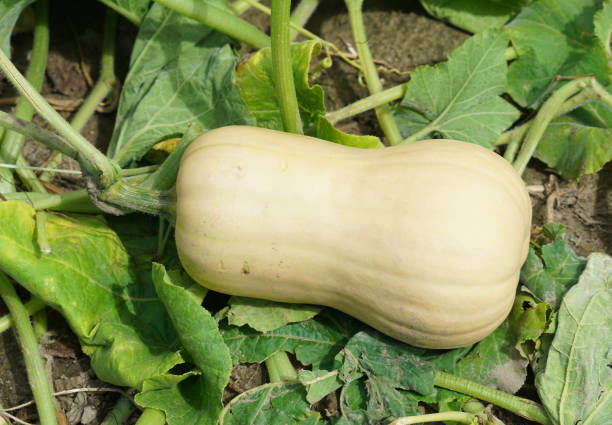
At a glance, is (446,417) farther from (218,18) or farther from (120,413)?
(218,18)

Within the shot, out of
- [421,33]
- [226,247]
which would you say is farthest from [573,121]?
[226,247]

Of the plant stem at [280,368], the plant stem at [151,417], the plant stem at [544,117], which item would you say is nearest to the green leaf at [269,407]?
the plant stem at [280,368]


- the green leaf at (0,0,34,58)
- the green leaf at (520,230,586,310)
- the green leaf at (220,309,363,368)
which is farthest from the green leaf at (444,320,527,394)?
the green leaf at (0,0,34,58)

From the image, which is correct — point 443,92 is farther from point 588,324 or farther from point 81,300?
point 81,300

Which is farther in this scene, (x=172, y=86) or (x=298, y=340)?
(x=172, y=86)

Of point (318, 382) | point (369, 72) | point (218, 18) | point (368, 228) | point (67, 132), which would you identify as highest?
point (218, 18)

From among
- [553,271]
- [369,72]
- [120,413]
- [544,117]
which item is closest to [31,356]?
[120,413]
